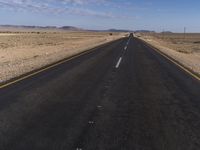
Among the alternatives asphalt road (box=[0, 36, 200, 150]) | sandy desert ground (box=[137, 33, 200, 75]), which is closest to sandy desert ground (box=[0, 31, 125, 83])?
asphalt road (box=[0, 36, 200, 150])

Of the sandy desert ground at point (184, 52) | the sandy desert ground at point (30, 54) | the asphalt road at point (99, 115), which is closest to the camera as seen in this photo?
the asphalt road at point (99, 115)

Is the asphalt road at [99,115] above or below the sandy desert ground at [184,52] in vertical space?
above

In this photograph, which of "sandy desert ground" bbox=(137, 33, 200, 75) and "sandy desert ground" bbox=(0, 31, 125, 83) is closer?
"sandy desert ground" bbox=(0, 31, 125, 83)

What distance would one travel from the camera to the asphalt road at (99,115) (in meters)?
5.71

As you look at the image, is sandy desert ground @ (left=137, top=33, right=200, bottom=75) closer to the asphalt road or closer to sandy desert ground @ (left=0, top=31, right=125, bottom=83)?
the asphalt road

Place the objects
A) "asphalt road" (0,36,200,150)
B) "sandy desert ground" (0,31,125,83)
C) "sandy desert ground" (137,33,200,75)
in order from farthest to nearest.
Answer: "sandy desert ground" (137,33,200,75) → "sandy desert ground" (0,31,125,83) → "asphalt road" (0,36,200,150)

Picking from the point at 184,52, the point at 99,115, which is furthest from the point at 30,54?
the point at 99,115

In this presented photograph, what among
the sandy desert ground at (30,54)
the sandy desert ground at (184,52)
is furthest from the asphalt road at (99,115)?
the sandy desert ground at (184,52)

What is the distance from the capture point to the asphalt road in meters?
5.71

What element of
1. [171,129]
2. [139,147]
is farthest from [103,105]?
[139,147]

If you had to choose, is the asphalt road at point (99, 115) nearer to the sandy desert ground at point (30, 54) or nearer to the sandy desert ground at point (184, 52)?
the sandy desert ground at point (30, 54)

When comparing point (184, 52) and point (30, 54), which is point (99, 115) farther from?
point (184, 52)

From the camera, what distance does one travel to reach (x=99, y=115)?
24.8 ft

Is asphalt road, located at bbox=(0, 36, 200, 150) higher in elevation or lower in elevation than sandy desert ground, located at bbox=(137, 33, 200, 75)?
higher
